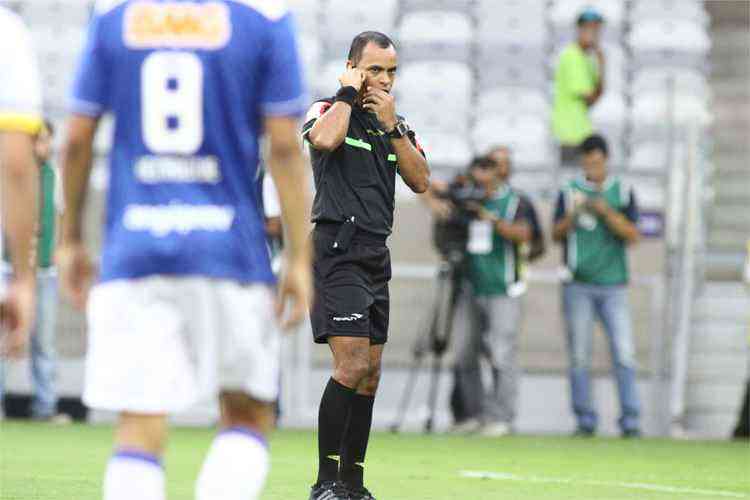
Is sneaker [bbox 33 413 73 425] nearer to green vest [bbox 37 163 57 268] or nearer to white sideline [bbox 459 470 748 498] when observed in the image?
green vest [bbox 37 163 57 268]

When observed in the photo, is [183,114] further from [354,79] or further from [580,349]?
[580,349]

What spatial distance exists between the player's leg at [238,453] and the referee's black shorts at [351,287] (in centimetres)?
258

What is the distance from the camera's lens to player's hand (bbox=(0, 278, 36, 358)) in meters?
4.22

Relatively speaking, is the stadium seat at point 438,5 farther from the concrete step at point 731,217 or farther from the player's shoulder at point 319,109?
the player's shoulder at point 319,109

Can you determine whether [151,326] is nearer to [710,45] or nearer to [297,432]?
[297,432]

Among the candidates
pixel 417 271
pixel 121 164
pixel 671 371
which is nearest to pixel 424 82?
pixel 417 271

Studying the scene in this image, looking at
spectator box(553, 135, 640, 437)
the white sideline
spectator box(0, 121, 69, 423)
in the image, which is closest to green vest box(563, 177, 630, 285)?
spectator box(553, 135, 640, 437)

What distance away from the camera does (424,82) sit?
55.2 ft

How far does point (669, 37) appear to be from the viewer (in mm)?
17188

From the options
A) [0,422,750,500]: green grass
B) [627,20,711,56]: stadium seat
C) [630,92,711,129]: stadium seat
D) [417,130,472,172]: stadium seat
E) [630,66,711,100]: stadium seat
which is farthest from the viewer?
[627,20,711,56]: stadium seat

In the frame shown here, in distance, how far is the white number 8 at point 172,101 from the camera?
14.5 ft

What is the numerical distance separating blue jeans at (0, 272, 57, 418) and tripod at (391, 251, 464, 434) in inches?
A: 111

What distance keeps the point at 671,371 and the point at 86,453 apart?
619 centimetres

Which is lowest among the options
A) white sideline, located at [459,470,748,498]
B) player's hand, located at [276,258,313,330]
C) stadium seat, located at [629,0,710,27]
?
white sideline, located at [459,470,748,498]
